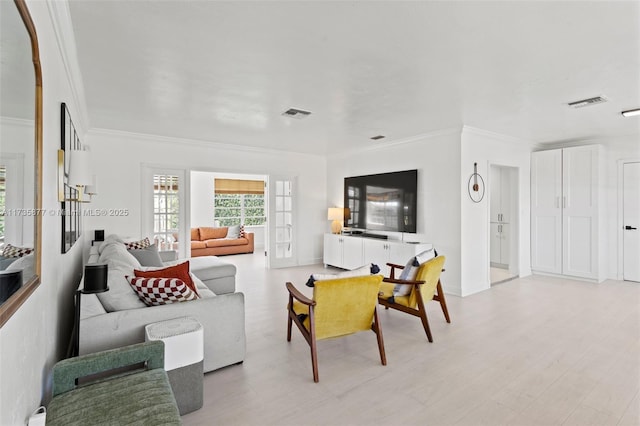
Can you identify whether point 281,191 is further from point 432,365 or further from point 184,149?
point 432,365

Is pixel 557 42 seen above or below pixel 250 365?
above

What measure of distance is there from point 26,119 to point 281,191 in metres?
5.55

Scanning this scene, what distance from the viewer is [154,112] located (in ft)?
13.2

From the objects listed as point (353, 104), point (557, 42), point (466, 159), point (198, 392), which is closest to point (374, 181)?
point (466, 159)

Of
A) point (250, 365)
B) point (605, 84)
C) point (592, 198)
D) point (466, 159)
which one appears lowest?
point (250, 365)

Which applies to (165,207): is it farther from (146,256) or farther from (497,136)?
(497,136)

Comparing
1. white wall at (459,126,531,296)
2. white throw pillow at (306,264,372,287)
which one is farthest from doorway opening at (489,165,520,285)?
white throw pillow at (306,264,372,287)

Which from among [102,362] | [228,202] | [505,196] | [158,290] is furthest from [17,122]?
[228,202]

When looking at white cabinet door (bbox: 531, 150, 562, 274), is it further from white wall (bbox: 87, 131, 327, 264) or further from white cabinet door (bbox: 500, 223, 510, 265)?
white wall (bbox: 87, 131, 327, 264)

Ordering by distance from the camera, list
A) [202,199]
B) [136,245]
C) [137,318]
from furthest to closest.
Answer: [202,199]
[136,245]
[137,318]

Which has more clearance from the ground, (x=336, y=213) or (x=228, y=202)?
(x=228, y=202)

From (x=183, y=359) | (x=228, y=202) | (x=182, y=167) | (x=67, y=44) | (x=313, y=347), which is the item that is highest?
(x=67, y=44)

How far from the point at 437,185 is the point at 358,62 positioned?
113 inches

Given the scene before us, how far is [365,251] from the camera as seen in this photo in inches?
228
